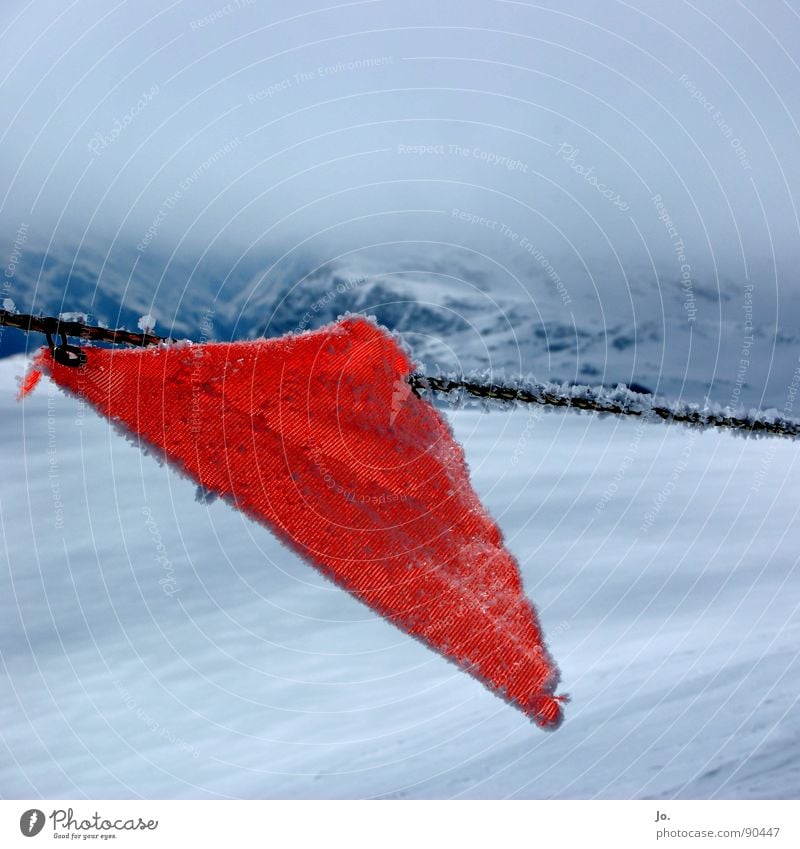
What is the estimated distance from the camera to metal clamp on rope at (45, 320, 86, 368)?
930 millimetres

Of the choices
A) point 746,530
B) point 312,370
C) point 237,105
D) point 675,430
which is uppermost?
point 237,105

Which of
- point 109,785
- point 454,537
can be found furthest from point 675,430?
point 109,785

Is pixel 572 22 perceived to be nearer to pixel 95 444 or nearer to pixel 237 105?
pixel 237 105

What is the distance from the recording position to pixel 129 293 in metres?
0.94

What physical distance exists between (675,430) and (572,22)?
1.62 ft

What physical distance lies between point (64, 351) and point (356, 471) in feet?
1.14

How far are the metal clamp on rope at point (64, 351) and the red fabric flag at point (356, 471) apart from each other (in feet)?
0.10

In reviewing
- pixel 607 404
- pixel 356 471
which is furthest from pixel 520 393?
pixel 356 471
